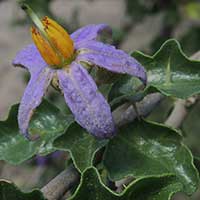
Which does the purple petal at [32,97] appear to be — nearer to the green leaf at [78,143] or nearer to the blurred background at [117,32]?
the green leaf at [78,143]

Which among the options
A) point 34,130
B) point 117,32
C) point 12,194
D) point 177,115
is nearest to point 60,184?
point 12,194

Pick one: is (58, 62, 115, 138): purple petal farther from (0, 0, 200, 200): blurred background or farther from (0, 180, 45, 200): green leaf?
(0, 0, 200, 200): blurred background

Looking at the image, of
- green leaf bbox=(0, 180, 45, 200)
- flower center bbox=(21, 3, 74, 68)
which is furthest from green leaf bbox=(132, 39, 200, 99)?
green leaf bbox=(0, 180, 45, 200)

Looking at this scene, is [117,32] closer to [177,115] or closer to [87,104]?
[177,115]

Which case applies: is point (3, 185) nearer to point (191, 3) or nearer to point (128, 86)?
point (128, 86)

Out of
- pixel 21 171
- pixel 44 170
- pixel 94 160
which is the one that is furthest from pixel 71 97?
pixel 21 171

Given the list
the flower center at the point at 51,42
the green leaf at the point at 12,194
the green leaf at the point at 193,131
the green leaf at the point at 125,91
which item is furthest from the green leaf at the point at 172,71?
the green leaf at the point at 193,131
